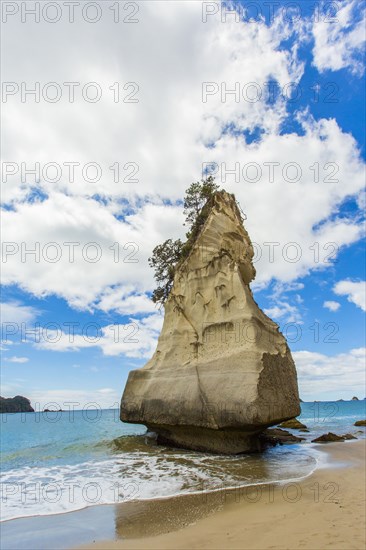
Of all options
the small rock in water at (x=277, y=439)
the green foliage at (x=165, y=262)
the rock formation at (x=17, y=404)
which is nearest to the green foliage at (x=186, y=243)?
the green foliage at (x=165, y=262)

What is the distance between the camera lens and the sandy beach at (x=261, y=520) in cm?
502

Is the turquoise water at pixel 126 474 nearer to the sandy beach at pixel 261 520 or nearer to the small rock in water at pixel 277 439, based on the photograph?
the sandy beach at pixel 261 520

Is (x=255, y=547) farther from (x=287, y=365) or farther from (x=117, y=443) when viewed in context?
(x=117, y=443)

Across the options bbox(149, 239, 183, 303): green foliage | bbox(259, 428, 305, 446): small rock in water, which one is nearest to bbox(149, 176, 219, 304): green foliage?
bbox(149, 239, 183, 303): green foliage

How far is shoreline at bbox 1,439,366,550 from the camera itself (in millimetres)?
5270

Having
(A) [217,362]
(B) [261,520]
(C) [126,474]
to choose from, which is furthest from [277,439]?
(B) [261,520]

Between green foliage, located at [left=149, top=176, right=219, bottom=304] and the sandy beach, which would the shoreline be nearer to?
the sandy beach

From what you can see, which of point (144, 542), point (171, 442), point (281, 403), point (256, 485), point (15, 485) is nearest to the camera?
point (144, 542)

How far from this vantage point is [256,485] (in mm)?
8289

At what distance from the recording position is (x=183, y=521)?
6094 mm

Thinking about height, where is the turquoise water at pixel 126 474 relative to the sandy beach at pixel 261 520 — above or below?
below

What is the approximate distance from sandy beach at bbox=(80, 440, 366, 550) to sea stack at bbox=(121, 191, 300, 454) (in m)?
3.40

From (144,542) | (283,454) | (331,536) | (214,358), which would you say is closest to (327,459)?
(283,454)

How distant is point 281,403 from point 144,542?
24.3 ft
